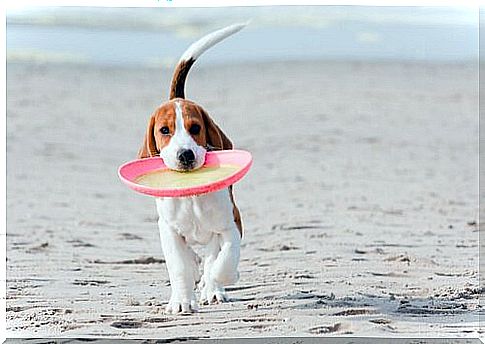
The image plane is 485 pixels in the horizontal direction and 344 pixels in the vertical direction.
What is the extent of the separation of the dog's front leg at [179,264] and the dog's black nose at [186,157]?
227mm

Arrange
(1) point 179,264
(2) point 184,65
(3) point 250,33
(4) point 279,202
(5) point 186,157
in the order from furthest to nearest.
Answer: (4) point 279,202 → (3) point 250,33 → (2) point 184,65 → (1) point 179,264 → (5) point 186,157

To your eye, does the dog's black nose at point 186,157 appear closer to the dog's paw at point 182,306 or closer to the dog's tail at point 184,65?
the dog's tail at point 184,65

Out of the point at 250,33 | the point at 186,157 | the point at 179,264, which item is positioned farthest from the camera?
the point at 250,33

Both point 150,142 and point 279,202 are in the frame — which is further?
point 279,202

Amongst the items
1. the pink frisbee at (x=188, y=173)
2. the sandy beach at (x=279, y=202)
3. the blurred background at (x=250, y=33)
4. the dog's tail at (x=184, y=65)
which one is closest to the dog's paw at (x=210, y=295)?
the sandy beach at (x=279, y=202)

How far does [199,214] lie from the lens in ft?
Result: 11.6

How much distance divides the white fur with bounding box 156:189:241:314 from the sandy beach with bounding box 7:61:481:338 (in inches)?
5.0

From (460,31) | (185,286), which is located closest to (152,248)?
(185,286)

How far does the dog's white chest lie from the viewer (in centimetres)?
354

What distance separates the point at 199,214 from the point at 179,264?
0.19 meters

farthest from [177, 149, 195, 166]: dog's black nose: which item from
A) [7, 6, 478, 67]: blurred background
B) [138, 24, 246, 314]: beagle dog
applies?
[7, 6, 478, 67]: blurred background

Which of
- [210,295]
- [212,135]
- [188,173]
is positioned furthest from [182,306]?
[212,135]

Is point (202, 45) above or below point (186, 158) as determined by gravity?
above

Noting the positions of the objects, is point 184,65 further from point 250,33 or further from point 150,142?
point 250,33
